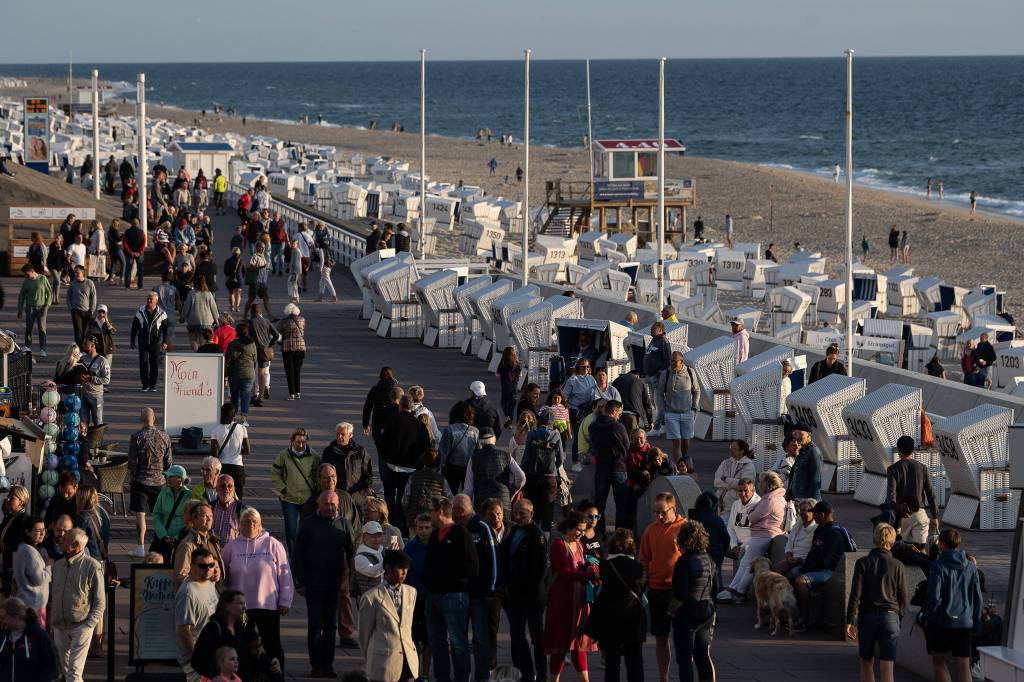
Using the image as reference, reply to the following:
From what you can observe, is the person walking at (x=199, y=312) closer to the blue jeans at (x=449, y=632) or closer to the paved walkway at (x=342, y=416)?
the paved walkway at (x=342, y=416)

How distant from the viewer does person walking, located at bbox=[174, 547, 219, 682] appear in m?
9.09

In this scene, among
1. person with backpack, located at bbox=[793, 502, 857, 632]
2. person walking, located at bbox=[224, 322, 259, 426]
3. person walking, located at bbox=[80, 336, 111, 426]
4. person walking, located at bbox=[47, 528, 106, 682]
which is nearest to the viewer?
person walking, located at bbox=[47, 528, 106, 682]

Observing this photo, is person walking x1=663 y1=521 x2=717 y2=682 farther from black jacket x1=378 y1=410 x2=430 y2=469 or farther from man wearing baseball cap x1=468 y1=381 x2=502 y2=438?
man wearing baseball cap x1=468 y1=381 x2=502 y2=438

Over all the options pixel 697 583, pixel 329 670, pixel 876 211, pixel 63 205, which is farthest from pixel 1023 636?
pixel 876 211

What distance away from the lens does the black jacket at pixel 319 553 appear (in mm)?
10172

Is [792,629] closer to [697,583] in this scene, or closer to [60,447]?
[697,583]

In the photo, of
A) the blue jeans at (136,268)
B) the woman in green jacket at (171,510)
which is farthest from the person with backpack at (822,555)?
the blue jeans at (136,268)

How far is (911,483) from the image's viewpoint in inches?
520

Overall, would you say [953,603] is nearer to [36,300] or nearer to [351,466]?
[351,466]

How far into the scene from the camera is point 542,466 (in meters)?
13.1

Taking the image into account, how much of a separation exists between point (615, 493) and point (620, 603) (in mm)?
3936

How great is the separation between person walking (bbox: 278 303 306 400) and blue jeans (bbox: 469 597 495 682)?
391 inches

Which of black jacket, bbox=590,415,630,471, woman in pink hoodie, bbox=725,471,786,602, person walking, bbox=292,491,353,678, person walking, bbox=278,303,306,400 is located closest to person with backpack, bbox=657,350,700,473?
black jacket, bbox=590,415,630,471

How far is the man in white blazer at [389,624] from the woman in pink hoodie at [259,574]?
74cm
